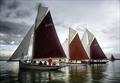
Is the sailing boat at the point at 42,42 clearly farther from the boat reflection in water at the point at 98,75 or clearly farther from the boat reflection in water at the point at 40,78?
the boat reflection in water at the point at 40,78

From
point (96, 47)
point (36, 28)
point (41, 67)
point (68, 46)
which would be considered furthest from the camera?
point (96, 47)

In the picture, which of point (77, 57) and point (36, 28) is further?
point (77, 57)

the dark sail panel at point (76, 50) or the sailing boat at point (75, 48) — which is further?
the sailing boat at point (75, 48)

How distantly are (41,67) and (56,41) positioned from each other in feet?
25.2

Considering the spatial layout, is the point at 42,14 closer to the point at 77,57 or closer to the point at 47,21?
the point at 47,21

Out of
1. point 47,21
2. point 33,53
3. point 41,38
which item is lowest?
point 33,53

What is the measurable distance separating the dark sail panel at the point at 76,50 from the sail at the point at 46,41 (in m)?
29.3

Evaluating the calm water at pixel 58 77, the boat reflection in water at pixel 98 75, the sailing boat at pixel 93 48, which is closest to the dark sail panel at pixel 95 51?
the sailing boat at pixel 93 48

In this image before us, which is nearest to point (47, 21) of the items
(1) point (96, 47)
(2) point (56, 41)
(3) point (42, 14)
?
(3) point (42, 14)

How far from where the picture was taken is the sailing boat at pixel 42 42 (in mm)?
46062

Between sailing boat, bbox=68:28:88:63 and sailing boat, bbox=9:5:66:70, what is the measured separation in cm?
2935

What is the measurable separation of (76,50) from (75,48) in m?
0.87

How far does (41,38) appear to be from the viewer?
156 ft

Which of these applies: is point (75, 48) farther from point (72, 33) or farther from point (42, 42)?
point (42, 42)
